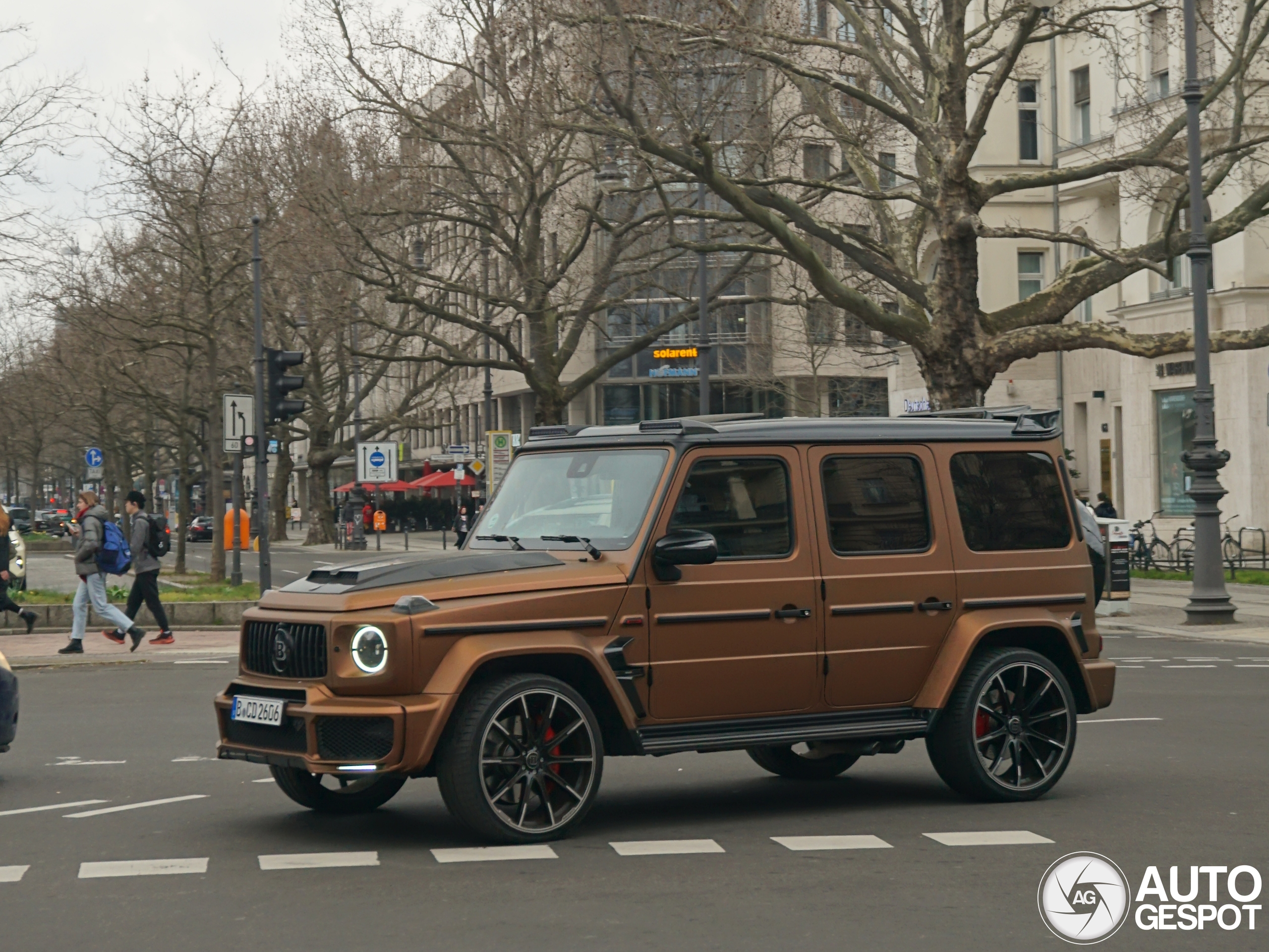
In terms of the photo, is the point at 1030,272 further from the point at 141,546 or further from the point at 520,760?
the point at 520,760

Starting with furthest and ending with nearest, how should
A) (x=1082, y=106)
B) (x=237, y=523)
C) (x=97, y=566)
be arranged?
(x=1082, y=106) → (x=237, y=523) → (x=97, y=566)

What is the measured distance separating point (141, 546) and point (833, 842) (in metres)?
14.5

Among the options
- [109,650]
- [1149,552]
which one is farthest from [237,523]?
[1149,552]

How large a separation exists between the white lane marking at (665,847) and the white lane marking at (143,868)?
1.74 metres

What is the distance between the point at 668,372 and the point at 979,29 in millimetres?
12569

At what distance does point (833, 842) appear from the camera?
791 centimetres

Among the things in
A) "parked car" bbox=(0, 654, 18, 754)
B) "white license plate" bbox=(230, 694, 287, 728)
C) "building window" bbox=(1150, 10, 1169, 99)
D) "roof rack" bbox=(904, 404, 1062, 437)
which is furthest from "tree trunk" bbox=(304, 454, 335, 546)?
"white license plate" bbox=(230, 694, 287, 728)

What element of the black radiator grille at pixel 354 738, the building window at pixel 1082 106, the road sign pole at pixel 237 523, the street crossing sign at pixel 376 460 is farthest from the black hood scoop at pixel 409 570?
the street crossing sign at pixel 376 460

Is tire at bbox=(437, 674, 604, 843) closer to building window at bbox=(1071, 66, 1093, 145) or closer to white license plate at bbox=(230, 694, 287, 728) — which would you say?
white license plate at bbox=(230, 694, 287, 728)

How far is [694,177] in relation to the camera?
27.4m

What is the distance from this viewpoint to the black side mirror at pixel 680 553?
321 inches

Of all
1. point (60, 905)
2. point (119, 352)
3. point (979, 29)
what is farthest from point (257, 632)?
point (119, 352)

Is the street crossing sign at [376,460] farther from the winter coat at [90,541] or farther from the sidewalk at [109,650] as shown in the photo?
Result: the winter coat at [90,541]

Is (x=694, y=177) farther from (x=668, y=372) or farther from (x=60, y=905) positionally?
(x=60, y=905)
